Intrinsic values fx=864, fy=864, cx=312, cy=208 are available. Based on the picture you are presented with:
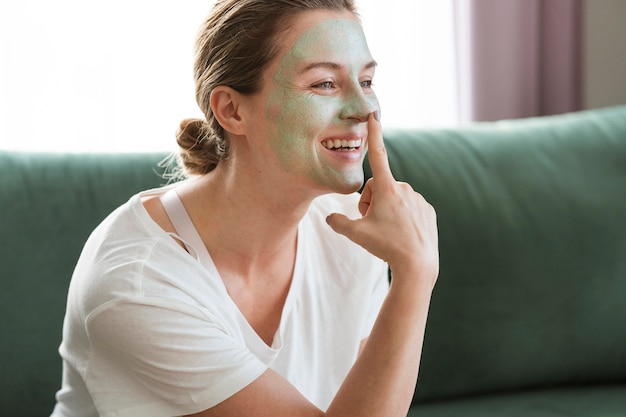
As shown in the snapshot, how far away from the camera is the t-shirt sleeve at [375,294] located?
67.1 inches

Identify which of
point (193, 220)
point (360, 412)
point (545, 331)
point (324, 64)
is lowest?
point (545, 331)

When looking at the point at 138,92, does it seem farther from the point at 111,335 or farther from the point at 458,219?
the point at 111,335

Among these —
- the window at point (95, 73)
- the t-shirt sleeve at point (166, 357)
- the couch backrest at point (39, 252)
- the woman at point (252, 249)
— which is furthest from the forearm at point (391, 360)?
the window at point (95, 73)

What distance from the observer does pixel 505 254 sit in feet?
6.37

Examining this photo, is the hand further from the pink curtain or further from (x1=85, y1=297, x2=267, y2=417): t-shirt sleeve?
the pink curtain

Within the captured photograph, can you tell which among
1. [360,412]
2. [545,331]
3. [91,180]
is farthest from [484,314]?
[91,180]

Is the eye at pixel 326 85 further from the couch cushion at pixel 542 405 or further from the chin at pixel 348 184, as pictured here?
the couch cushion at pixel 542 405

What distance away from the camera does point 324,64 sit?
140 cm

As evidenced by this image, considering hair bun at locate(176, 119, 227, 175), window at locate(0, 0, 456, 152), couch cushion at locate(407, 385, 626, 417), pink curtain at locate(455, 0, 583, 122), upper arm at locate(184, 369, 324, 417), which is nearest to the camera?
upper arm at locate(184, 369, 324, 417)

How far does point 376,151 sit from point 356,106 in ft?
0.26

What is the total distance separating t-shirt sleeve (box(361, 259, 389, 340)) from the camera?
1.70m

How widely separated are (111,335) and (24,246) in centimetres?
59

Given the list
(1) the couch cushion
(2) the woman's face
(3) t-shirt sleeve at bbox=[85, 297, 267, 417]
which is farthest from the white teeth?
(1) the couch cushion

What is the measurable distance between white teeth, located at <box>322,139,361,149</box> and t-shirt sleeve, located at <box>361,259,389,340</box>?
14.3 inches
